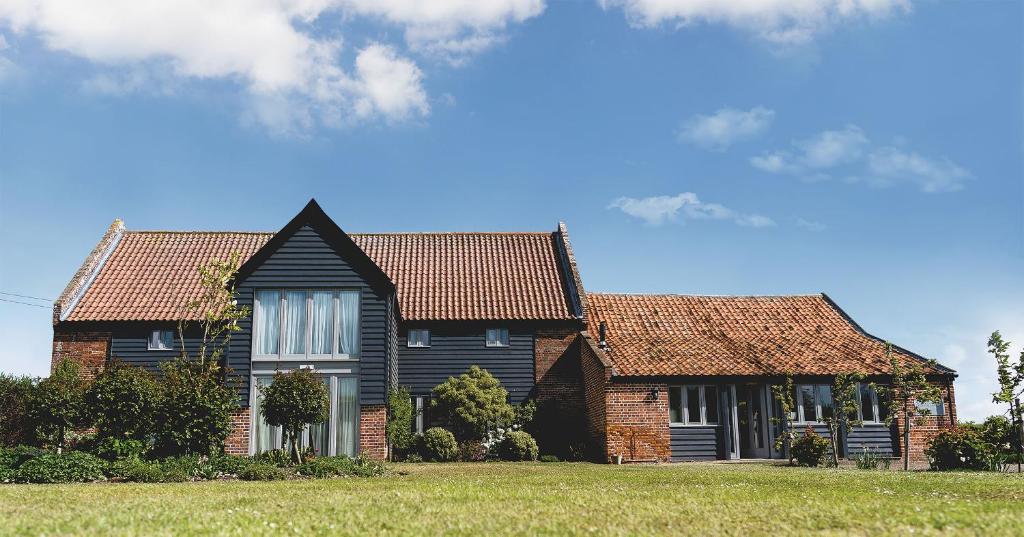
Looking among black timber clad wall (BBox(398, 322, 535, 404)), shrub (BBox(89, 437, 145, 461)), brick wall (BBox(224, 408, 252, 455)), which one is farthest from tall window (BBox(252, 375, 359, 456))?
shrub (BBox(89, 437, 145, 461))

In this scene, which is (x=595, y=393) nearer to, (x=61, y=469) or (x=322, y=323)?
(x=322, y=323)

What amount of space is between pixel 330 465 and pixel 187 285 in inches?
599

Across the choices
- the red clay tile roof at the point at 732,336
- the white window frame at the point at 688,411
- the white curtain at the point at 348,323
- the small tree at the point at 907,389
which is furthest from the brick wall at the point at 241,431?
the small tree at the point at 907,389

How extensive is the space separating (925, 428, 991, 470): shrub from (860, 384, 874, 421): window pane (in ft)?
16.3

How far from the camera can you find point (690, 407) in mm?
28703

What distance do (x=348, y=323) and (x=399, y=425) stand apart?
14.8 feet

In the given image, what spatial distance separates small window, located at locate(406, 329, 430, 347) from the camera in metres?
31.3

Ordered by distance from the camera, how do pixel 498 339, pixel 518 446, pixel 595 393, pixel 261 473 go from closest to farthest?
pixel 261 473
pixel 518 446
pixel 595 393
pixel 498 339

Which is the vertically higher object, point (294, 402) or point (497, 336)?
point (497, 336)

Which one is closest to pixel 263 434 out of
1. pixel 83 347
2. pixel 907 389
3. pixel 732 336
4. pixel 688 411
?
pixel 83 347

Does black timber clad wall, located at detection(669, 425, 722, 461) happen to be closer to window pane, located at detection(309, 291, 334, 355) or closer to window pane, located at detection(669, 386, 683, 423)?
window pane, located at detection(669, 386, 683, 423)

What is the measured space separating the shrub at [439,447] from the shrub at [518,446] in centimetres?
185

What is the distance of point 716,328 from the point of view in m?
32.8

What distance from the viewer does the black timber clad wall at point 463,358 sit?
31.1m
